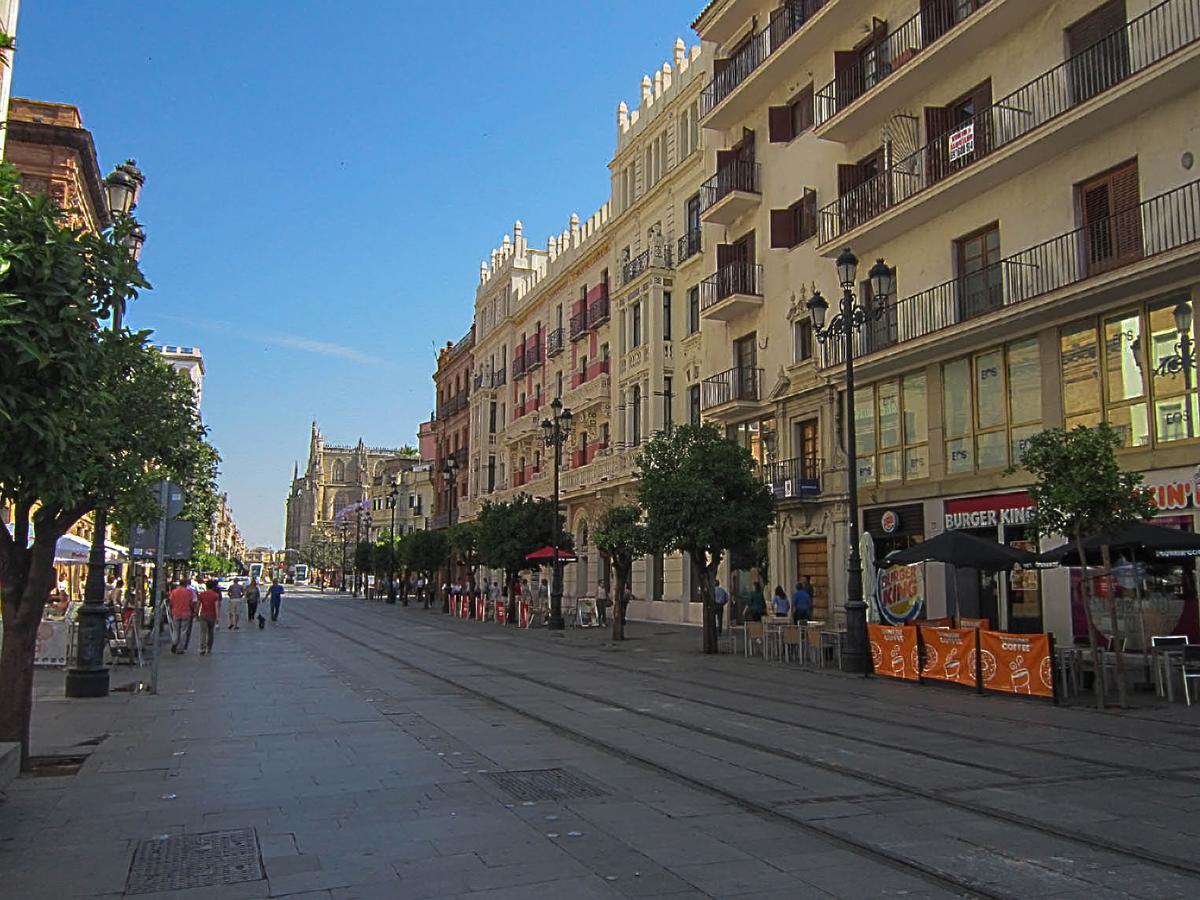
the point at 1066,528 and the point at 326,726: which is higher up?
the point at 1066,528

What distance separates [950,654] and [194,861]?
12.7m

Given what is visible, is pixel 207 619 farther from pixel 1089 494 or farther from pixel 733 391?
pixel 1089 494

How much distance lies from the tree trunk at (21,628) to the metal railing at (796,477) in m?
19.6

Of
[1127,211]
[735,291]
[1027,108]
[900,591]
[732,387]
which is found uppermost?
[1027,108]

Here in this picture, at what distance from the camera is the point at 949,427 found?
22.8 metres

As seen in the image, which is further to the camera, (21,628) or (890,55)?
(890,55)

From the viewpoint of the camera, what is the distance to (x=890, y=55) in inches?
973

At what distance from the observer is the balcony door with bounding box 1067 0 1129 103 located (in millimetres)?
18328

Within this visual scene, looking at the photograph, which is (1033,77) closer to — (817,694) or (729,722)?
(817,694)

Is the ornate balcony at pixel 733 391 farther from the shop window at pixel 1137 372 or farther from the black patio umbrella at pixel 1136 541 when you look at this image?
the black patio umbrella at pixel 1136 541

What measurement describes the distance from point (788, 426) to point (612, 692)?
14961 millimetres

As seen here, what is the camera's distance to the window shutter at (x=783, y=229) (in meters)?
28.9

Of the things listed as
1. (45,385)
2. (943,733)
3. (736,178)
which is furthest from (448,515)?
(45,385)

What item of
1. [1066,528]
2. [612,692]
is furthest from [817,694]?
[1066,528]
